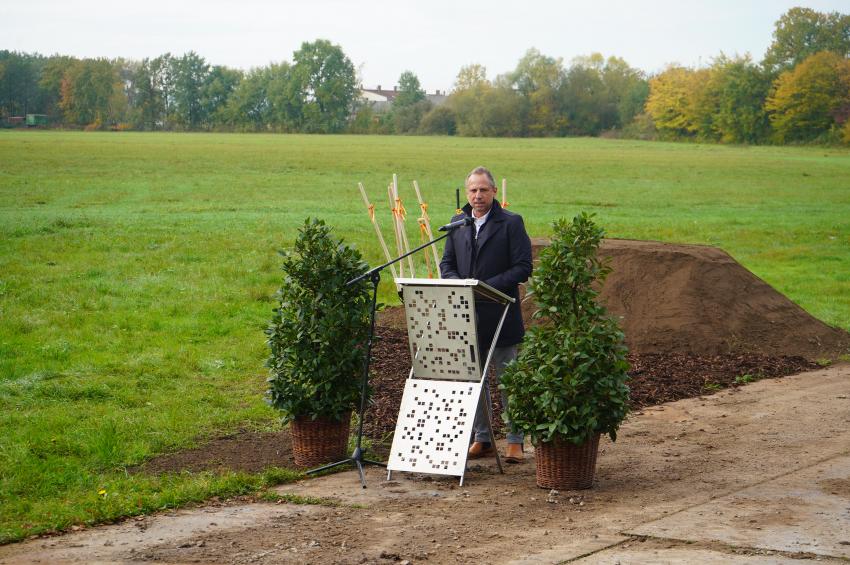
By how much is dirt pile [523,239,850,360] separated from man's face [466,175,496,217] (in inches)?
210

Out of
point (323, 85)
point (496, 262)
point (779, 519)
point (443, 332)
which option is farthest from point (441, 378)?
point (323, 85)

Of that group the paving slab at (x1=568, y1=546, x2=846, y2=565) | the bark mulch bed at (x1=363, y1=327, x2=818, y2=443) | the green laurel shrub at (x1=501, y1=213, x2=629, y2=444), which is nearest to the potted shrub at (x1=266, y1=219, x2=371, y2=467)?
the bark mulch bed at (x1=363, y1=327, x2=818, y2=443)

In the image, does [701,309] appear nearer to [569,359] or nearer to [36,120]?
[569,359]

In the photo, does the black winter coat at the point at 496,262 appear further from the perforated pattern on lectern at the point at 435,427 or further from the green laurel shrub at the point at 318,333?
the green laurel shrub at the point at 318,333

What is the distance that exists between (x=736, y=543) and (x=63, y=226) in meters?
23.9

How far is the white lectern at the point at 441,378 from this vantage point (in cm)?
783

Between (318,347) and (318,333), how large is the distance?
12 centimetres

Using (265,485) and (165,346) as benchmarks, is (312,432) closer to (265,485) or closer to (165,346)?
(265,485)

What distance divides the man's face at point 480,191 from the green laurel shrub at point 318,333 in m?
1.07

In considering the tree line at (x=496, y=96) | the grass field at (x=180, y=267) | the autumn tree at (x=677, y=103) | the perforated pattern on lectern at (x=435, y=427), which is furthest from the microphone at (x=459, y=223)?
the autumn tree at (x=677, y=103)

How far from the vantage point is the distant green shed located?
137 metres

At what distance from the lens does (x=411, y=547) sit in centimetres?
630

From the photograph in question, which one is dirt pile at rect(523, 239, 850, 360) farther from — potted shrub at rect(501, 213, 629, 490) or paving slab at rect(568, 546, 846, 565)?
paving slab at rect(568, 546, 846, 565)

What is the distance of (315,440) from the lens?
847 centimetres
